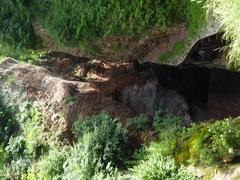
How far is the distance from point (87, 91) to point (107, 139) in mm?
2159

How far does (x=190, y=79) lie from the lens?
11445mm

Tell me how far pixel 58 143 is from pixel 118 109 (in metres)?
1.55

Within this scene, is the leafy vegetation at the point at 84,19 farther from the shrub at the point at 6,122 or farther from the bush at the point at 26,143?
the bush at the point at 26,143

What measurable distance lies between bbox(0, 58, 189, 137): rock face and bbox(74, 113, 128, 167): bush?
56 cm

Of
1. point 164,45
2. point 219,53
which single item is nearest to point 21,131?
point 164,45

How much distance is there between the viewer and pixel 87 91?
1028 centimetres

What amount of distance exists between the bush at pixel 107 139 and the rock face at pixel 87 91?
561 millimetres

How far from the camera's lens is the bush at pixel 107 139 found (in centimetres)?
817

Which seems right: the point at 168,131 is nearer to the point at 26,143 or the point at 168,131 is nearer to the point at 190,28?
the point at 190,28

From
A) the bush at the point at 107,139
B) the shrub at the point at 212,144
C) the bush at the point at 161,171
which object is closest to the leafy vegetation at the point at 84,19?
the bush at the point at 107,139

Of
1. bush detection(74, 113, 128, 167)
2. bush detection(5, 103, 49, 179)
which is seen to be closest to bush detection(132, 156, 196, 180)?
bush detection(74, 113, 128, 167)

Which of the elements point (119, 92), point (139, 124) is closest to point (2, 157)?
point (119, 92)

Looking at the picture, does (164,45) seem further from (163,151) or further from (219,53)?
(163,151)

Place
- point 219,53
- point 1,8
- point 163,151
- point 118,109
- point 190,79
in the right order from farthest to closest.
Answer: point 190,79 → point 1,8 → point 118,109 → point 219,53 → point 163,151
